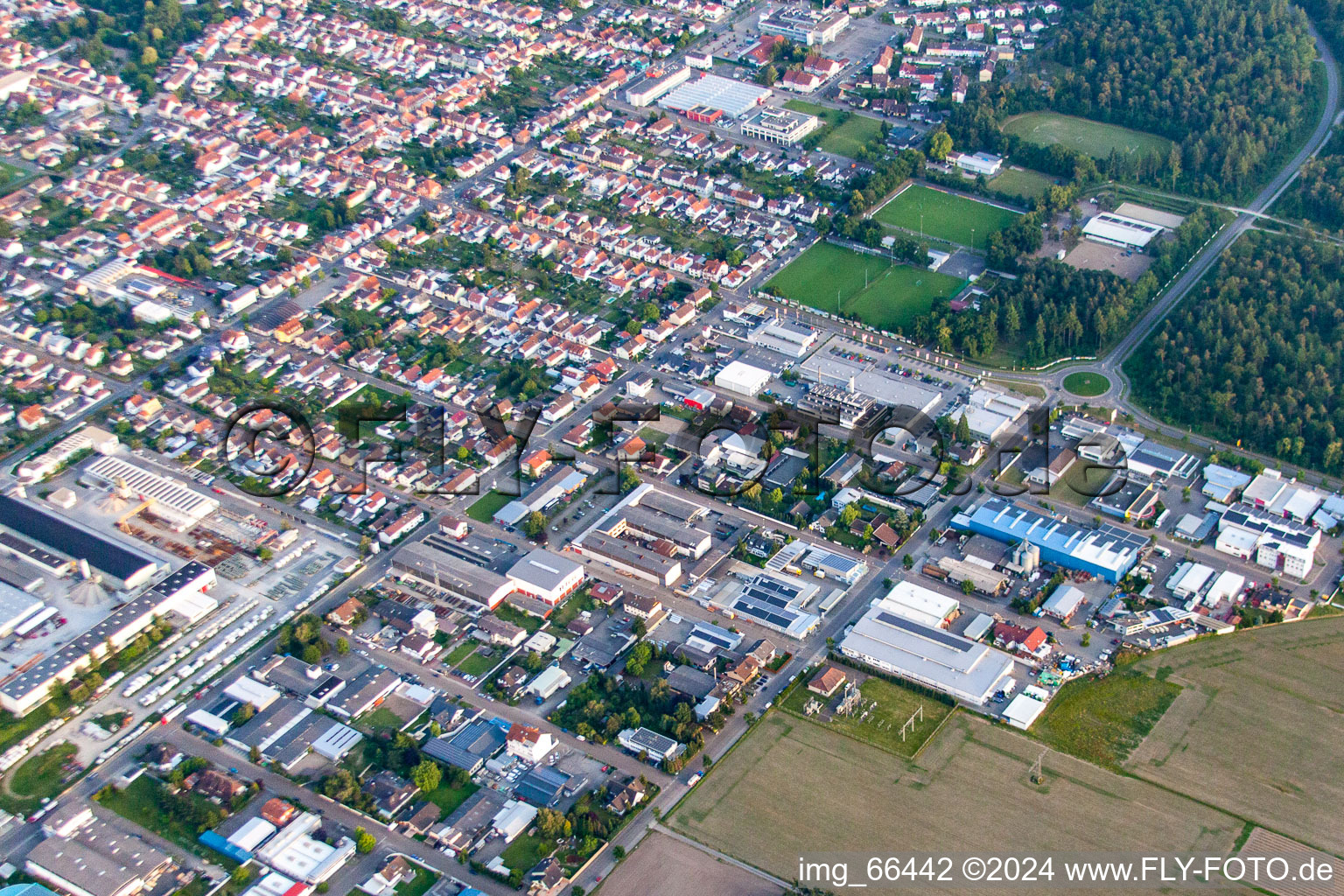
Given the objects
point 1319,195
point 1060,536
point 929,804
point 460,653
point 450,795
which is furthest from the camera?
point 1319,195

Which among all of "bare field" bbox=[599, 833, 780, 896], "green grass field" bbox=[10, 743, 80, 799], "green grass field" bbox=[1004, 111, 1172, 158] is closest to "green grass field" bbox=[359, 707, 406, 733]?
"green grass field" bbox=[10, 743, 80, 799]

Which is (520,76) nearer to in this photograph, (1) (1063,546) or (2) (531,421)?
(2) (531,421)

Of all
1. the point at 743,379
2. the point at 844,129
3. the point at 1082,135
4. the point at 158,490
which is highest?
the point at 844,129

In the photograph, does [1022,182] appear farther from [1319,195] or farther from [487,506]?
[487,506]

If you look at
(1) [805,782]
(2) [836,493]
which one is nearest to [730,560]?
(2) [836,493]

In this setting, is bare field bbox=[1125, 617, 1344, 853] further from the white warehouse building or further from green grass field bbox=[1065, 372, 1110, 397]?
the white warehouse building

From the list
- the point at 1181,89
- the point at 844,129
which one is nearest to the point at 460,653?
the point at 844,129
